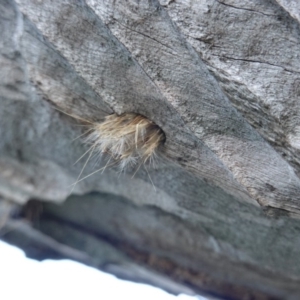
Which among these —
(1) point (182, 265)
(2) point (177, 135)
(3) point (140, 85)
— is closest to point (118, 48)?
(3) point (140, 85)

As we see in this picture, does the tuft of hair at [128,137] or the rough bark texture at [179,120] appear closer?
the rough bark texture at [179,120]

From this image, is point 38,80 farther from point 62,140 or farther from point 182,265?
point 182,265

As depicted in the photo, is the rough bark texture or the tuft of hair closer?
the rough bark texture
